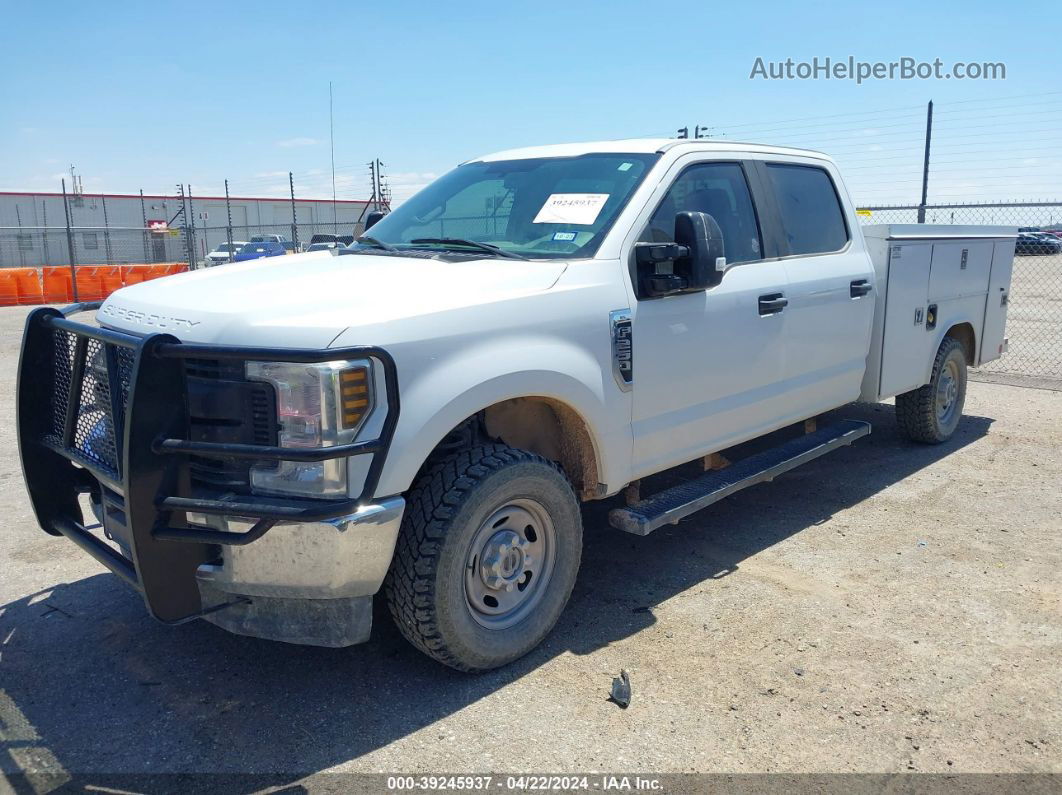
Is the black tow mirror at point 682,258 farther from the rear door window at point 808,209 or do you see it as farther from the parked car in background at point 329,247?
the parked car in background at point 329,247

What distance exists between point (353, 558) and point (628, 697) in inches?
46.2

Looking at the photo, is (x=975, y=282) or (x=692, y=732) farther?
(x=975, y=282)

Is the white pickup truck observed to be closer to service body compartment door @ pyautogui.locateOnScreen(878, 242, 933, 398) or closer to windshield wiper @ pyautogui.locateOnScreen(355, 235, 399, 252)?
windshield wiper @ pyautogui.locateOnScreen(355, 235, 399, 252)

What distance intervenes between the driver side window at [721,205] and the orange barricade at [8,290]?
1972 centimetres

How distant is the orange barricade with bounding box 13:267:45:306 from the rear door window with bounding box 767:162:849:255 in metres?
19.8

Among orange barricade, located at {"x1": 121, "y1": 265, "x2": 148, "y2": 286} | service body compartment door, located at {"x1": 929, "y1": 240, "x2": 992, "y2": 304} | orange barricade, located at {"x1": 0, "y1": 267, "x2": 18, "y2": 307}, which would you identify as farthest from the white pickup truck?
orange barricade, located at {"x1": 121, "y1": 265, "x2": 148, "y2": 286}

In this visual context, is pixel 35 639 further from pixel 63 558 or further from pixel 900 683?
pixel 900 683

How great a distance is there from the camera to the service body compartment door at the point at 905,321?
564 cm

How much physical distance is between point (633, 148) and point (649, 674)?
2.48 meters

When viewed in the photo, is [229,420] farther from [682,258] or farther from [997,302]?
[997,302]

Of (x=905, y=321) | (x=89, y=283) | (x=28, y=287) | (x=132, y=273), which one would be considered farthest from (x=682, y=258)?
(x=132, y=273)

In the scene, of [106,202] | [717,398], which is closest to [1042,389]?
[717,398]

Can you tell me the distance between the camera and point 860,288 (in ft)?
17.4

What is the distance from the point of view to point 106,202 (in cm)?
4425
